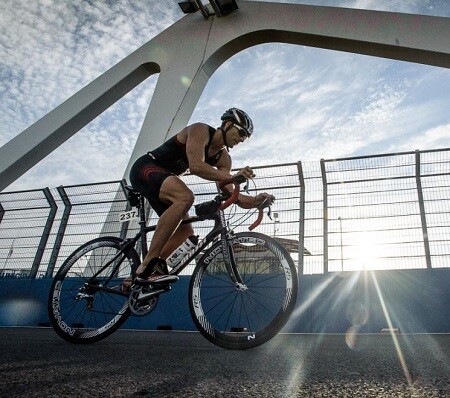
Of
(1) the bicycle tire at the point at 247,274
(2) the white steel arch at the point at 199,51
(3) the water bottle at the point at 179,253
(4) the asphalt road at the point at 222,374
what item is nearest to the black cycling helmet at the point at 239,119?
(1) the bicycle tire at the point at 247,274

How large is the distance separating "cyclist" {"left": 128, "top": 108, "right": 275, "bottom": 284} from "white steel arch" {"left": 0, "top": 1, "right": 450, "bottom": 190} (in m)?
7.25

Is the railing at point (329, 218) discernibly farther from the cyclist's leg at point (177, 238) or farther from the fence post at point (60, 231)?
the cyclist's leg at point (177, 238)

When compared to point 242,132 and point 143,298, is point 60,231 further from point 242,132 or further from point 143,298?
point 242,132

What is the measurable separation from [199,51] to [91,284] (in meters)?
9.84

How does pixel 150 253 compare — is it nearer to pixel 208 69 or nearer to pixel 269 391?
pixel 269 391

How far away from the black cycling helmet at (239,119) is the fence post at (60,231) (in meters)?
5.20

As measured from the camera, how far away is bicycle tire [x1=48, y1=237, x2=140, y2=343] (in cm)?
309

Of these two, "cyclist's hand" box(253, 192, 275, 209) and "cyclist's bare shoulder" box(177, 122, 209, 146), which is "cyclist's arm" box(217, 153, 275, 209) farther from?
"cyclist's bare shoulder" box(177, 122, 209, 146)

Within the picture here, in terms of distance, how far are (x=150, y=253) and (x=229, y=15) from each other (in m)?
10.8

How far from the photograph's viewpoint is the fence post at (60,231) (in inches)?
273

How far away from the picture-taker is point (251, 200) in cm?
305

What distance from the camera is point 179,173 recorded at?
3.32 metres

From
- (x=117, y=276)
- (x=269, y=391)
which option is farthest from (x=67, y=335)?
(x=269, y=391)

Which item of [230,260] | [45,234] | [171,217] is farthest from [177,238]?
[45,234]
